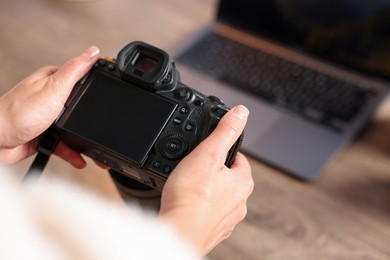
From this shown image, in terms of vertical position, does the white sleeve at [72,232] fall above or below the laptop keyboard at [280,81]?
above

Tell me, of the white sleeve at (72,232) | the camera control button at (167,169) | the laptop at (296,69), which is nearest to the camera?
the white sleeve at (72,232)

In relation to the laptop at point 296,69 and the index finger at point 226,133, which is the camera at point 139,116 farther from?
the laptop at point 296,69

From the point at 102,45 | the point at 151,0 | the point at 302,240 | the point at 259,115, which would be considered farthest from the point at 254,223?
the point at 151,0

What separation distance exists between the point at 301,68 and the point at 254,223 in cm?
32

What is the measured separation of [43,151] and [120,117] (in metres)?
0.12

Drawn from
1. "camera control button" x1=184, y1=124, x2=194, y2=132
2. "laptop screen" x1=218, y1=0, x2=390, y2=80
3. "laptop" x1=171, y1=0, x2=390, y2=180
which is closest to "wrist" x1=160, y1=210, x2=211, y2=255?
"camera control button" x1=184, y1=124, x2=194, y2=132

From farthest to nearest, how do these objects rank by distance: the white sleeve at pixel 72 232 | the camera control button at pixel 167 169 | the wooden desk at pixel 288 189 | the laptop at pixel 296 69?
the laptop at pixel 296 69 → the wooden desk at pixel 288 189 → the camera control button at pixel 167 169 → the white sleeve at pixel 72 232

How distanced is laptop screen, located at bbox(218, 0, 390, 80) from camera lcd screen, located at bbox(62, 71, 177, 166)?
41 centimetres

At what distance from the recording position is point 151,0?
1.04 metres

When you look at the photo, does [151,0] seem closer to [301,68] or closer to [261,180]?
[301,68]

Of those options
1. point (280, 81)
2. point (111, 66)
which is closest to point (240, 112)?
point (111, 66)

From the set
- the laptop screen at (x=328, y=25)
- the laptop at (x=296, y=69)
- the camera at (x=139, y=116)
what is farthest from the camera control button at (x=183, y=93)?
the laptop screen at (x=328, y=25)

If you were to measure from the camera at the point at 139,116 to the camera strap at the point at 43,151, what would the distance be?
0.03 metres

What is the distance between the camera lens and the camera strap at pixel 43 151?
0.58 meters
